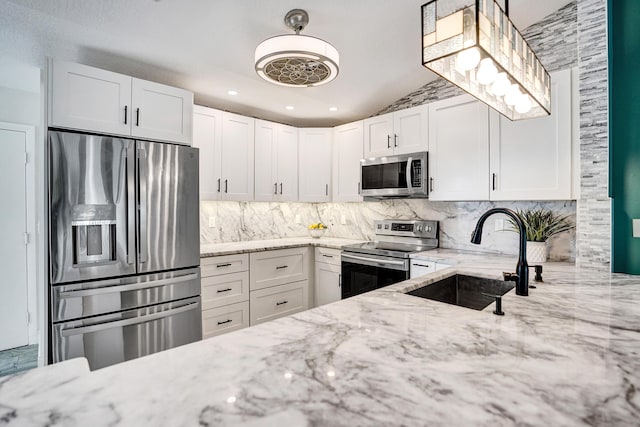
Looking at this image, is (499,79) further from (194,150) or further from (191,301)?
(191,301)

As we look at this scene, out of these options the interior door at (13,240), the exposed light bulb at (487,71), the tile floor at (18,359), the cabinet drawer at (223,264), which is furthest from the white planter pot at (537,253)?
the interior door at (13,240)

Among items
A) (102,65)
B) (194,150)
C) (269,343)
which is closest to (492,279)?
(269,343)

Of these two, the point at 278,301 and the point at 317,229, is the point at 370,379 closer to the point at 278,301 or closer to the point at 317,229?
the point at 278,301

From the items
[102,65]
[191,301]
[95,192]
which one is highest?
[102,65]

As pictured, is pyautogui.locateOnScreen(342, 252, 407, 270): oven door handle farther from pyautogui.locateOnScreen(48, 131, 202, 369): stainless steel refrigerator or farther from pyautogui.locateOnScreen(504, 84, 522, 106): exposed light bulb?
pyautogui.locateOnScreen(504, 84, 522, 106): exposed light bulb

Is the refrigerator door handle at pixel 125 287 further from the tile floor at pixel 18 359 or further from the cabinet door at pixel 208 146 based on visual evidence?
the tile floor at pixel 18 359

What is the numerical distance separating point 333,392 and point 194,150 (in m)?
2.41

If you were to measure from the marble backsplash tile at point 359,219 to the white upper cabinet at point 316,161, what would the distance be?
456 mm

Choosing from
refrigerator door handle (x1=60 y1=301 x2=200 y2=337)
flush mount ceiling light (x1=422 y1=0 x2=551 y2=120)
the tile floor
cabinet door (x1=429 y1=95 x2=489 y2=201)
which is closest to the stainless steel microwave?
cabinet door (x1=429 y1=95 x2=489 y2=201)

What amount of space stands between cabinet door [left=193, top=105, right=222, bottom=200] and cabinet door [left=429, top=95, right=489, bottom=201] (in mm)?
2071

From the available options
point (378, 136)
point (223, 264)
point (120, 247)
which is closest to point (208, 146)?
point (223, 264)

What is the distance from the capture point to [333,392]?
62 cm

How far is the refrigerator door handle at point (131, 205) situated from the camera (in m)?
2.27

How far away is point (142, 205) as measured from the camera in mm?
2324
